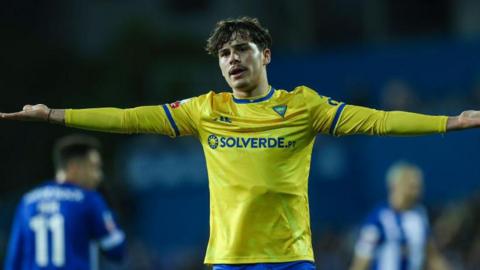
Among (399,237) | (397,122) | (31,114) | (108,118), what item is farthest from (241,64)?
(399,237)

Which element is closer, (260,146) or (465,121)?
(465,121)

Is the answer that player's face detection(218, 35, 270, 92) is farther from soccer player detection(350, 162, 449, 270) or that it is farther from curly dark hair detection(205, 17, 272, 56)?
soccer player detection(350, 162, 449, 270)

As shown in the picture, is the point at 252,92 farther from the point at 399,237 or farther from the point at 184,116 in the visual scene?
the point at 399,237

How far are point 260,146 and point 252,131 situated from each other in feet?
0.32

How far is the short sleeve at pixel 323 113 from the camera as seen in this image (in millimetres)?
6191

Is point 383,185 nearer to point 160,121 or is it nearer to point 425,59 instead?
point 425,59

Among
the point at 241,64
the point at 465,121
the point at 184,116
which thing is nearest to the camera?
the point at 465,121

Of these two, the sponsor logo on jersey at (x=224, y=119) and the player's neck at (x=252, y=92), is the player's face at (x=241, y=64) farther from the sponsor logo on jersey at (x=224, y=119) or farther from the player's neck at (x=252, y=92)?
the sponsor logo on jersey at (x=224, y=119)

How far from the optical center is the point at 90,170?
905cm

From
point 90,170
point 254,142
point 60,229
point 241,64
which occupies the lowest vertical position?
point 60,229

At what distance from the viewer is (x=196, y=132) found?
6395 millimetres

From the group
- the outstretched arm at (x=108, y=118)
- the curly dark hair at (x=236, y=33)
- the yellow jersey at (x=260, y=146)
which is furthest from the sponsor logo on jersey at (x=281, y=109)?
the outstretched arm at (x=108, y=118)

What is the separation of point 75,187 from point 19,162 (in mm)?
9235

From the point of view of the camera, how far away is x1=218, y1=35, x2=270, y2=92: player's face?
6230mm
